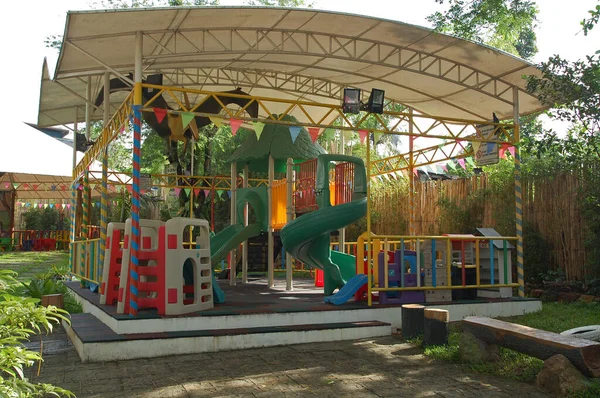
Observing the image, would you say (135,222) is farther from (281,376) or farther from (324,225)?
(324,225)

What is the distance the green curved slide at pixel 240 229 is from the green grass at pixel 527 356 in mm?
4768

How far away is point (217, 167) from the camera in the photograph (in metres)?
25.5

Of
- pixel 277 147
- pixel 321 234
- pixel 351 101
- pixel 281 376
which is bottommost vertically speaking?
pixel 281 376

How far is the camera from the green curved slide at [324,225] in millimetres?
9328

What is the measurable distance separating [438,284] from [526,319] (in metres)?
1.45

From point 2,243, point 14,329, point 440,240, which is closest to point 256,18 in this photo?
point 440,240

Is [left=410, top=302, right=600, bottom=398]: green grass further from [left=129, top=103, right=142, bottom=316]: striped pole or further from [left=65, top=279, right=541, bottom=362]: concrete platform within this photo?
[left=129, top=103, right=142, bottom=316]: striped pole

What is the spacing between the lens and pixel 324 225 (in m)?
9.32

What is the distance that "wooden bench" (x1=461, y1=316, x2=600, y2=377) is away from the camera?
15.3 ft

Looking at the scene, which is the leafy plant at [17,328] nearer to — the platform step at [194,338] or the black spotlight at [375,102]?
the platform step at [194,338]

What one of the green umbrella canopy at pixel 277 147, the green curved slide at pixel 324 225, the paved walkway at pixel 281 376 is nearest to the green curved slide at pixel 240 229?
the green umbrella canopy at pixel 277 147

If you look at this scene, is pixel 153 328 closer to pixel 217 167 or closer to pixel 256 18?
pixel 256 18

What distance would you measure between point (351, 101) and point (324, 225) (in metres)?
2.13

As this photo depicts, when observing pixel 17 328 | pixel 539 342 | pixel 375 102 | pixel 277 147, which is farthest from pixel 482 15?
pixel 17 328
